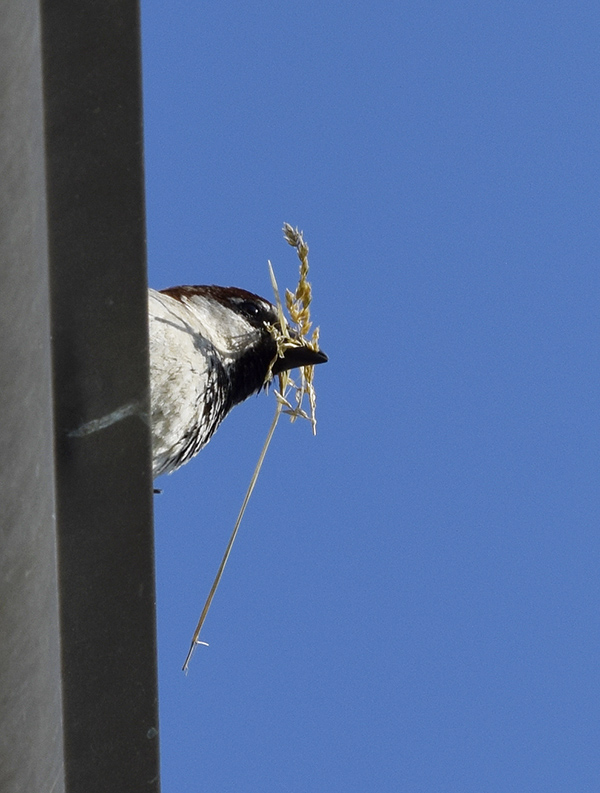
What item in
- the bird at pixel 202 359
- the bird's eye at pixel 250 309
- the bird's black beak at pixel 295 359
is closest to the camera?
the bird at pixel 202 359

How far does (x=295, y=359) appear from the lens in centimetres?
478

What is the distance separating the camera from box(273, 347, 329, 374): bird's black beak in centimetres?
471

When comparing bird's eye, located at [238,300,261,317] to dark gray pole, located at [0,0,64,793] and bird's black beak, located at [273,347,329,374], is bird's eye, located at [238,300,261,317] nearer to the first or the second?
bird's black beak, located at [273,347,329,374]

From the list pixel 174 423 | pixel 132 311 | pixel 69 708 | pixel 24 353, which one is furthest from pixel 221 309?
pixel 24 353

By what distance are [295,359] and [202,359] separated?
0.54 meters

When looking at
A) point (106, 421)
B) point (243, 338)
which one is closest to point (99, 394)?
point (106, 421)

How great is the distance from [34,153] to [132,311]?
62 centimetres

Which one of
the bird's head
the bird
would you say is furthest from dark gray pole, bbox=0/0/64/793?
the bird's head

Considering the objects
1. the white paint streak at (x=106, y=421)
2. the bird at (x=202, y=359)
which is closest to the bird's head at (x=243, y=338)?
the bird at (x=202, y=359)

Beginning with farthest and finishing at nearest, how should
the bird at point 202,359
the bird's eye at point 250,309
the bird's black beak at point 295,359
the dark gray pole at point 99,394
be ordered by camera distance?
the bird's eye at point 250,309
the bird's black beak at point 295,359
the bird at point 202,359
the dark gray pole at point 99,394

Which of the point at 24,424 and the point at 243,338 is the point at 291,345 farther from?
the point at 24,424

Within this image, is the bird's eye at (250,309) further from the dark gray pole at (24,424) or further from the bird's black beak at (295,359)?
the dark gray pole at (24,424)

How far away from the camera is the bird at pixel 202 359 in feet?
13.6

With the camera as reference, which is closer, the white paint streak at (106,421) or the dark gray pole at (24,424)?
the dark gray pole at (24,424)
